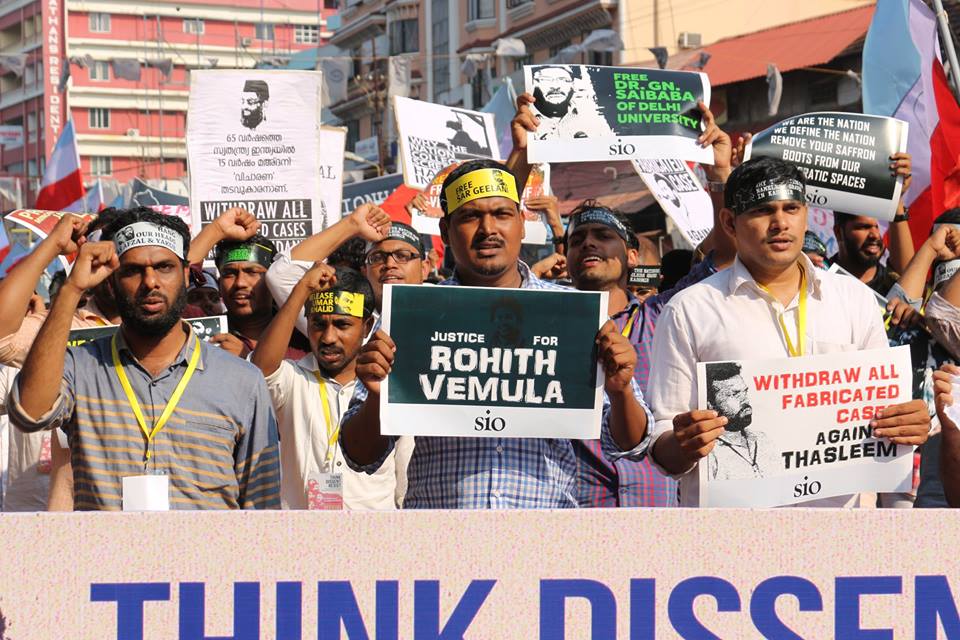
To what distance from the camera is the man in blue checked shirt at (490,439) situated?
3.98 m

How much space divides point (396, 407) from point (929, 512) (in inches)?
55.5

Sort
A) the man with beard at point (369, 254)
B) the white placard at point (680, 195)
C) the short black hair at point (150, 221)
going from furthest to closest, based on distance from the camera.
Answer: the white placard at point (680, 195)
the man with beard at point (369, 254)
the short black hair at point (150, 221)

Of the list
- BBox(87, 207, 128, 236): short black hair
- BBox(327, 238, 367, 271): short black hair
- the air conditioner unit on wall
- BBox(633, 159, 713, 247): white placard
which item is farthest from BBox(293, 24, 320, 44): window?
BBox(87, 207, 128, 236): short black hair

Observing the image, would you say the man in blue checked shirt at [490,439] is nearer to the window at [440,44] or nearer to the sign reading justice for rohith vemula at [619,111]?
the sign reading justice for rohith vemula at [619,111]

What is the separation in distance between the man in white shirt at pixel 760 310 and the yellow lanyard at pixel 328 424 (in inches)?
62.8

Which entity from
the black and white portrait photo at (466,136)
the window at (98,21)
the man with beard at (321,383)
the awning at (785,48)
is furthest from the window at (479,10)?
the window at (98,21)

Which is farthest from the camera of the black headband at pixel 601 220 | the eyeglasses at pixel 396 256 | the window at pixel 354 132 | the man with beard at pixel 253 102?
the window at pixel 354 132

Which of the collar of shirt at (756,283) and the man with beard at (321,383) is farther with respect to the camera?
the man with beard at (321,383)

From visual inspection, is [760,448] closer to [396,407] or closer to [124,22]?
[396,407]

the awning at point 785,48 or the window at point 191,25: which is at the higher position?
the window at point 191,25

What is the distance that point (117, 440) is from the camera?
4.34m

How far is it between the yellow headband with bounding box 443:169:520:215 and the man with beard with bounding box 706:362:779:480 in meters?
0.84

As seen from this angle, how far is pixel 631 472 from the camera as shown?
17.2ft

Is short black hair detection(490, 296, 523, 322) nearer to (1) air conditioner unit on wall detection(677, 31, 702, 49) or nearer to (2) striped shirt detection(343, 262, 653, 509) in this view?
(2) striped shirt detection(343, 262, 653, 509)
